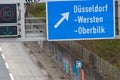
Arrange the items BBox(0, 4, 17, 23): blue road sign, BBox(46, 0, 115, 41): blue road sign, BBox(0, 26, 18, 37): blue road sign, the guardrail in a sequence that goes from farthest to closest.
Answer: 1. the guardrail
2. BBox(46, 0, 115, 41): blue road sign
3. BBox(0, 26, 18, 37): blue road sign
4. BBox(0, 4, 17, 23): blue road sign

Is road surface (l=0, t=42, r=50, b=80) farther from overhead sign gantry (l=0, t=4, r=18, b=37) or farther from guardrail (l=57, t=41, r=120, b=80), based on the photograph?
overhead sign gantry (l=0, t=4, r=18, b=37)

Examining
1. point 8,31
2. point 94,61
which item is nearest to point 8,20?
point 8,31

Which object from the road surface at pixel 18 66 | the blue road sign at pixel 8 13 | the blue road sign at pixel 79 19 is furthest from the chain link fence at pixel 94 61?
the blue road sign at pixel 8 13

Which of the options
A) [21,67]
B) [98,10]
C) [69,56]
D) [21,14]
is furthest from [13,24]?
[21,67]

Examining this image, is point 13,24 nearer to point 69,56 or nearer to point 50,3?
point 50,3

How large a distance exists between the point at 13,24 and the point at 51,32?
4.62 feet

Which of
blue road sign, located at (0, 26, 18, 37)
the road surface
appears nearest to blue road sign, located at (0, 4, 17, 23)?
blue road sign, located at (0, 26, 18, 37)

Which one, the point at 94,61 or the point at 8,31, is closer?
the point at 8,31

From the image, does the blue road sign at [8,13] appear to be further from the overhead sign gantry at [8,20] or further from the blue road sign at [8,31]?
the blue road sign at [8,31]

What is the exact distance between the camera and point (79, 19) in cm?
1844

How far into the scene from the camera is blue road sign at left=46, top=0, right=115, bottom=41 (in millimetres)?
18312

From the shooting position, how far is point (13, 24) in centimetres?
1781

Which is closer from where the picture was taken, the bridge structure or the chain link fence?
the bridge structure

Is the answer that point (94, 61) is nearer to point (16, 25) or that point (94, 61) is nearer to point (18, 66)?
point (18, 66)
